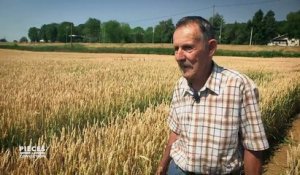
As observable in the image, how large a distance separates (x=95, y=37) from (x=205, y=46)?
134474 millimetres

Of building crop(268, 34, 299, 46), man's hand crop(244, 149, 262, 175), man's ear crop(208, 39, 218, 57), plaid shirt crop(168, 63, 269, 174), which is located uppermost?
building crop(268, 34, 299, 46)

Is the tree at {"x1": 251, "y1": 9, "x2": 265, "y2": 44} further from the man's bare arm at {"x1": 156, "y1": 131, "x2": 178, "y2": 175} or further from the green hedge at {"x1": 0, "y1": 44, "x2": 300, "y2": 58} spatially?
the man's bare arm at {"x1": 156, "y1": 131, "x2": 178, "y2": 175}

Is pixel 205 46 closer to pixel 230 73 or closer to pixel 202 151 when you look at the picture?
pixel 230 73

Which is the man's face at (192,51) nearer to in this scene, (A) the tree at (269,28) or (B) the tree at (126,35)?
(A) the tree at (269,28)

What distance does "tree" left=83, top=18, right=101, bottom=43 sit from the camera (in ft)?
429

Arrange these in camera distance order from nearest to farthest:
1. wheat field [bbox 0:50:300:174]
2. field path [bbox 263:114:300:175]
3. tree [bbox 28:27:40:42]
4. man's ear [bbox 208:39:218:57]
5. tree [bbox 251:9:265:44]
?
man's ear [bbox 208:39:218:57] < wheat field [bbox 0:50:300:174] < field path [bbox 263:114:300:175] < tree [bbox 251:9:265:44] < tree [bbox 28:27:40:42]

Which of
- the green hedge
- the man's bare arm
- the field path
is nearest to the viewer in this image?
the man's bare arm

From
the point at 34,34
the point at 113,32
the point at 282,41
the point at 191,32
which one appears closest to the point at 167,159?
the point at 191,32

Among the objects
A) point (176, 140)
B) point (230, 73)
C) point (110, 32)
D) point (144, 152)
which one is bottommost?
point (144, 152)

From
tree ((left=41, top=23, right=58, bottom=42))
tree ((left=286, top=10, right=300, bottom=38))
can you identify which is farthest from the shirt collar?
tree ((left=41, top=23, right=58, bottom=42))

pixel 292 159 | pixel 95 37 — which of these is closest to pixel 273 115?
pixel 292 159

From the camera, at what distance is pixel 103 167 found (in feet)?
9.74

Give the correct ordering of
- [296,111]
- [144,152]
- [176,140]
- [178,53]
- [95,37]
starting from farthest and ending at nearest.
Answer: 1. [95,37]
2. [296,111]
3. [144,152]
4. [176,140]
5. [178,53]

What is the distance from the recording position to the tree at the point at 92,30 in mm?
130850
